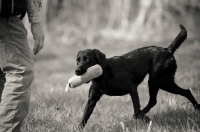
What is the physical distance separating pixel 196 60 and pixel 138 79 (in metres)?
5.27

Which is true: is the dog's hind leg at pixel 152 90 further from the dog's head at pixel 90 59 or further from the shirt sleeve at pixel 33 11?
the shirt sleeve at pixel 33 11

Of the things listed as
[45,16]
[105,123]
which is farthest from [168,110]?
[45,16]

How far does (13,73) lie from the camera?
8.64ft

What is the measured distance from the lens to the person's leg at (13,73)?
2.58 metres

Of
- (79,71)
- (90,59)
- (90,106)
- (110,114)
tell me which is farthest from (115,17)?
(79,71)

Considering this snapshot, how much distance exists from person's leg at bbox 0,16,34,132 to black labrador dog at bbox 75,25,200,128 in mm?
1097

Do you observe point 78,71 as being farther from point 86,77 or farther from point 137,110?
point 137,110

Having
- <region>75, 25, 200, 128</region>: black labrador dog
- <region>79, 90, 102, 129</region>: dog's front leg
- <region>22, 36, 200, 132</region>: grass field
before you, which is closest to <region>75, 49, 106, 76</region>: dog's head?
<region>75, 25, 200, 128</region>: black labrador dog

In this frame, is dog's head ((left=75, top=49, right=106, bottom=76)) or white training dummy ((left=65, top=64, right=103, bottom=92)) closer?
white training dummy ((left=65, top=64, right=103, bottom=92))

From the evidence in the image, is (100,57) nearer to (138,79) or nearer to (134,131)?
(138,79)

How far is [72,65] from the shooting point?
1102cm

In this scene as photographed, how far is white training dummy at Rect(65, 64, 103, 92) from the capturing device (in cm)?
358

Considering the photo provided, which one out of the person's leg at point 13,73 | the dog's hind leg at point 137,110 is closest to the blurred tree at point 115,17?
the dog's hind leg at point 137,110

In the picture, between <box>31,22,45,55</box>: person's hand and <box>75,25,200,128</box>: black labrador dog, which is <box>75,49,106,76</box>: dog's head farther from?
<box>31,22,45,55</box>: person's hand
